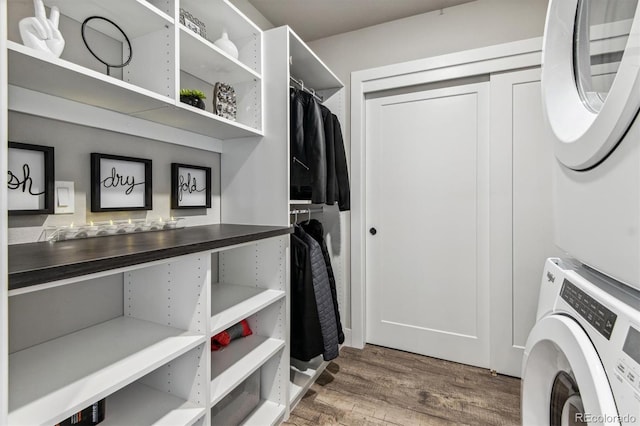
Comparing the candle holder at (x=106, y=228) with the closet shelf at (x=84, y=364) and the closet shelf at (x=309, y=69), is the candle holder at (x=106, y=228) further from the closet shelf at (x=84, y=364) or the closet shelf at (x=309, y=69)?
the closet shelf at (x=309, y=69)

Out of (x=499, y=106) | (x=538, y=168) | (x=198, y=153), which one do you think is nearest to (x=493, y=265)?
(x=538, y=168)

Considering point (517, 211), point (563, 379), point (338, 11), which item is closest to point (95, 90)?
point (563, 379)

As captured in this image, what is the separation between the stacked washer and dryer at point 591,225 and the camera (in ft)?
1.72

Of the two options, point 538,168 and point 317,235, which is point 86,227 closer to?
point 317,235

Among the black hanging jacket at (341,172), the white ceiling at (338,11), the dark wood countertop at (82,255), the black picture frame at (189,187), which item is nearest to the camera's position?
the dark wood countertop at (82,255)

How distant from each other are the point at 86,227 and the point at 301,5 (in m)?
1.93

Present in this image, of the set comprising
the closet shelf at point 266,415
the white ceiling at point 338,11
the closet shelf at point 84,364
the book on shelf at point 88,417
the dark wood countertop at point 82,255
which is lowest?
the closet shelf at point 266,415

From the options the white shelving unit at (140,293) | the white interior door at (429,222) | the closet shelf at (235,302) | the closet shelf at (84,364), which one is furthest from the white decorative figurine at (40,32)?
the white interior door at (429,222)

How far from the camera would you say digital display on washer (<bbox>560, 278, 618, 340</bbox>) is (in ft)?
1.81

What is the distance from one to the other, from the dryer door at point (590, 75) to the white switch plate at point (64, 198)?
153cm

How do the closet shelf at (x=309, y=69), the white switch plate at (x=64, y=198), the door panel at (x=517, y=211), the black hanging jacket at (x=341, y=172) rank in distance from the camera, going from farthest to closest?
the black hanging jacket at (x=341, y=172), the door panel at (x=517, y=211), the closet shelf at (x=309, y=69), the white switch plate at (x=64, y=198)

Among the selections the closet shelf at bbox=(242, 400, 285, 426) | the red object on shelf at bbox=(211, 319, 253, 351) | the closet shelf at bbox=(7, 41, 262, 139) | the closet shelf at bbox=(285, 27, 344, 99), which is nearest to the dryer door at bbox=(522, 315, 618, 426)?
the closet shelf at bbox=(242, 400, 285, 426)

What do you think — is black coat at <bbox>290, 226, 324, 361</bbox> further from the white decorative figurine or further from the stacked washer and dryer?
the white decorative figurine

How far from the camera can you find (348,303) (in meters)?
2.48
